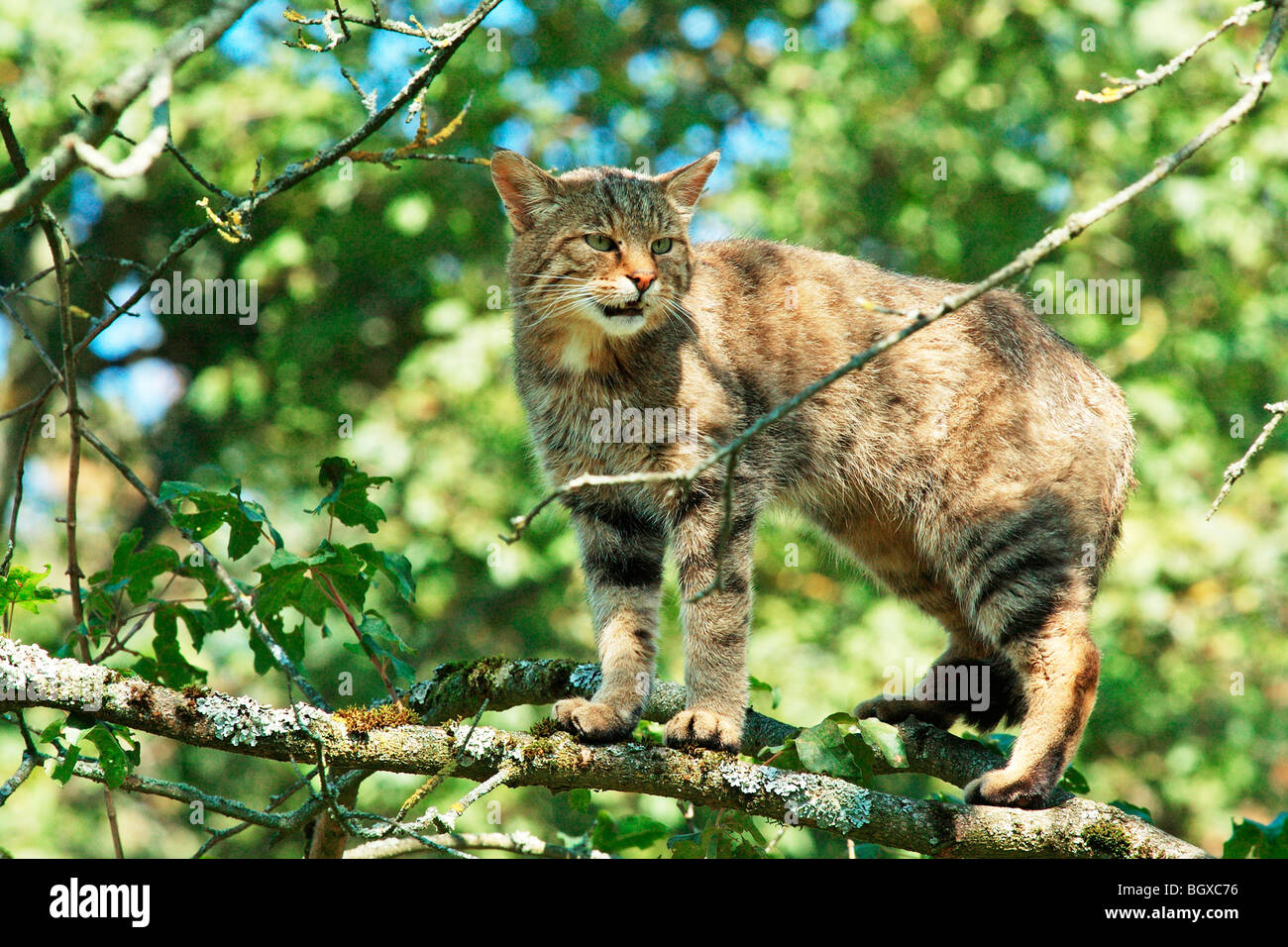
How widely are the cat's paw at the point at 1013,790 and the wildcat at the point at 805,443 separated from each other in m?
0.13

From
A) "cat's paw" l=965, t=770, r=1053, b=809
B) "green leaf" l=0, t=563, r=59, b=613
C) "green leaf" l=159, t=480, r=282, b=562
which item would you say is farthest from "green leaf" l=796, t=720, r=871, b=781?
"green leaf" l=0, t=563, r=59, b=613

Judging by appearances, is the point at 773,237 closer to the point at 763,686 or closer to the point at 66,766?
the point at 763,686

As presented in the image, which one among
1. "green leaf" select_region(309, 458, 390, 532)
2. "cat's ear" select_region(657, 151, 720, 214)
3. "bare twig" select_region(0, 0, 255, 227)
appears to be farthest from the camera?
"cat's ear" select_region(657, 151, 720, 214)

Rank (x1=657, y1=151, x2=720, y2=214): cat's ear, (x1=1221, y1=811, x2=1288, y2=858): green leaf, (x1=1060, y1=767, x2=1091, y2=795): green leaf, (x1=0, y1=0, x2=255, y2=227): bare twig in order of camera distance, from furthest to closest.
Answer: (x1=657, y1=151, x2=720, y2=214): cat's ear < (x1=1060, y1=767, x2=1091, y2=795): green leaf < (x1=1221, y1=811, x2=1288, y2=858): green leaf < (x1=0, y1=0, x2=255, y2=227): bare twig

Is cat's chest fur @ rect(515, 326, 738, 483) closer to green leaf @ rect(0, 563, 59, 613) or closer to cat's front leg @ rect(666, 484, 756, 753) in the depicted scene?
cat's front leg @ rect(666, 484, 756, 753)

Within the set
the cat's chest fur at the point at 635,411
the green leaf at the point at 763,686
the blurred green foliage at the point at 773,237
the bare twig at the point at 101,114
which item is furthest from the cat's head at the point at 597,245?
the blurred green foliage at the point at 773,237

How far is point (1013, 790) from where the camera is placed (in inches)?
134

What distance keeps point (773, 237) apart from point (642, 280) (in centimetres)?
396

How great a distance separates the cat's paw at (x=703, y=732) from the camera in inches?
131

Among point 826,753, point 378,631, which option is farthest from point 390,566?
point 826,753

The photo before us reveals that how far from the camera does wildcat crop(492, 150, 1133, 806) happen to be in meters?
3.78

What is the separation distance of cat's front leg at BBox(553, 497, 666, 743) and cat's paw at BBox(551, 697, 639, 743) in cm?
8

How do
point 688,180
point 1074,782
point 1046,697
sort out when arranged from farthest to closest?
point 688,180 → point 1046,697 → point 1074,782
